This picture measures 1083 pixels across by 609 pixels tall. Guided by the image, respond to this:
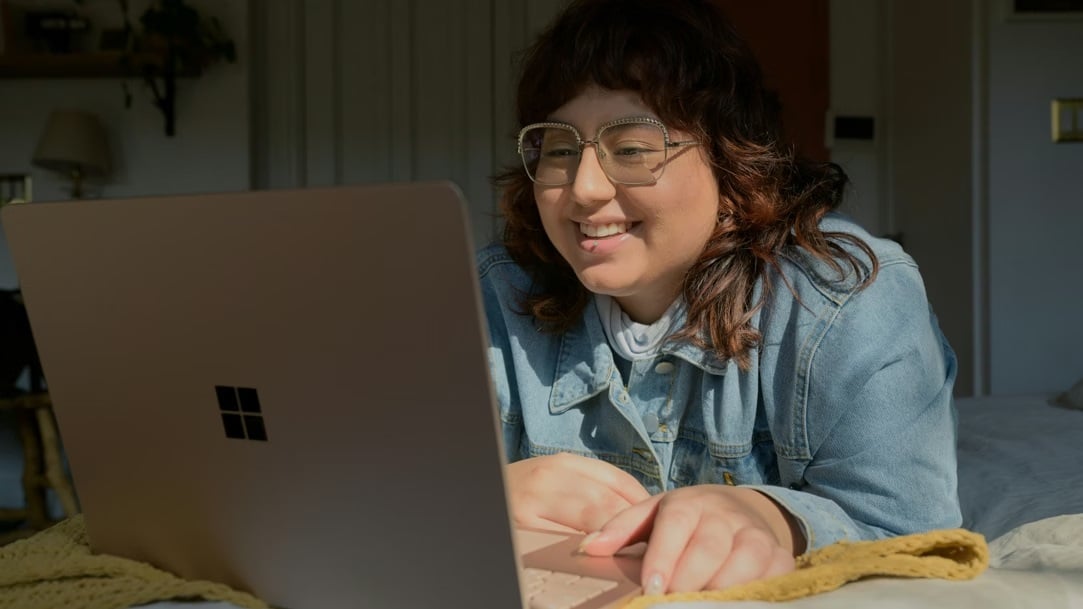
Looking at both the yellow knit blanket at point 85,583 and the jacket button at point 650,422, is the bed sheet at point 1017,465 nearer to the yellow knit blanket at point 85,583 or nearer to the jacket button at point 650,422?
the jacket button at point 650,422

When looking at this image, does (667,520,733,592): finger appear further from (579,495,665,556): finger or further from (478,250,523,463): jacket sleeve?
(478,250,523,463): jacket sleeve

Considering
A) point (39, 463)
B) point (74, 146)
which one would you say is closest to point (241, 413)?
point (39, 463)

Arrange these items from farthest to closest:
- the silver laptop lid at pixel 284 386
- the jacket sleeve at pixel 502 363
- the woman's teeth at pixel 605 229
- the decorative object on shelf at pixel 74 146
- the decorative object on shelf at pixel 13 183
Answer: the decorative object on shelf at pixel 13 183
the decorative object on shelf at pixel 74 146
the jacket sleeve at pixel 502 363
the woman's teeth at pixel 605 229
the silver laptop lid at pixel 284 386

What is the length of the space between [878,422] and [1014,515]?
0.51 m

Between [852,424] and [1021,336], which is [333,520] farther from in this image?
[1021,336]

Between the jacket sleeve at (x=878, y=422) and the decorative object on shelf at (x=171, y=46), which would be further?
the decorative object on shelf at (x=171, y=46)

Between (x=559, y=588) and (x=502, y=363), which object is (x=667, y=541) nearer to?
(x=559, y=588)

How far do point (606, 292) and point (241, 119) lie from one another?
3.51m

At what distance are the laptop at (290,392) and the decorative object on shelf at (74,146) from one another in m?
3.65

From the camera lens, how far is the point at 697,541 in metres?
0.86

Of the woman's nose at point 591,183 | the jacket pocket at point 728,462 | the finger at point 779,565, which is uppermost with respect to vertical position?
the woman's nose at point 591,183

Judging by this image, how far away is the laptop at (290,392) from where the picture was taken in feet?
2.12

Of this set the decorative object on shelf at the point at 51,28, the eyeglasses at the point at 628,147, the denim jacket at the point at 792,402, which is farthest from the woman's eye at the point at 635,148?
the decorative object on shelf at the point at 51,28

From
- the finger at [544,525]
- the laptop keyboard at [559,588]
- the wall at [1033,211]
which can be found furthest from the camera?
the wall at [1033,211]
